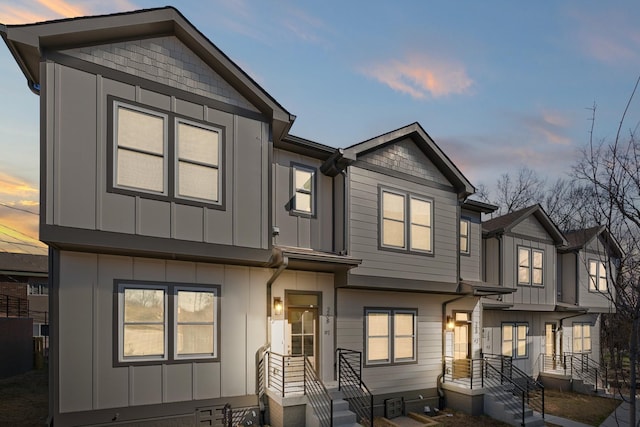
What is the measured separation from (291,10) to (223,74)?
9.24ft

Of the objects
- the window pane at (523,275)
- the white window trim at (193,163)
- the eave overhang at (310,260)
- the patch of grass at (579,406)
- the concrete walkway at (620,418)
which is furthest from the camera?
the window pane at (523,275)

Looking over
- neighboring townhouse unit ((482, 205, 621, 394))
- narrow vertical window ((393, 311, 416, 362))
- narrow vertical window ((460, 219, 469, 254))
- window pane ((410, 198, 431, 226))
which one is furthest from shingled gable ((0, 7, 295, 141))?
neighboring townhouse unit ((482, 205, 621, 394))

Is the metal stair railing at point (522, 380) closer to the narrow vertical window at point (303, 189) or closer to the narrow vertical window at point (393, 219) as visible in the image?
the narrow vertical window at point (393, 219)

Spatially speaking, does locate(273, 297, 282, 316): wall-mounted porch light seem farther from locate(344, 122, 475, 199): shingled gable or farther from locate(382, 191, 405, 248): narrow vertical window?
locate(344, 122, 475, 199): shingled gable

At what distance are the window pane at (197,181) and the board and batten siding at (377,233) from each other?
374 cm

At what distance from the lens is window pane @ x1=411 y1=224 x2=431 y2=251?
11.9m

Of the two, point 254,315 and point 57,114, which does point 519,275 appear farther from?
point 57,114

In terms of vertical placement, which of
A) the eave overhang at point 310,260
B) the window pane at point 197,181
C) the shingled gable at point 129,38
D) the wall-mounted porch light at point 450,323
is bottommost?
the wall-mounted porch light at point 450,323

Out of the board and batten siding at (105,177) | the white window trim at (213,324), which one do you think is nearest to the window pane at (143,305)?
the white window trim at (213,324)

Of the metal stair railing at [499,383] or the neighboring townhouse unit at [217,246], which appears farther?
the metal stair railing at [499,383]

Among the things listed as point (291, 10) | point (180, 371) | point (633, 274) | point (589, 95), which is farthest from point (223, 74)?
point (633, 274)

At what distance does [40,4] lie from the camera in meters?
9.38

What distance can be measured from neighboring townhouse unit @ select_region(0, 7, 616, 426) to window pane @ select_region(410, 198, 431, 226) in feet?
0.22

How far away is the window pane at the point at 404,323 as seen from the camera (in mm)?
11852
